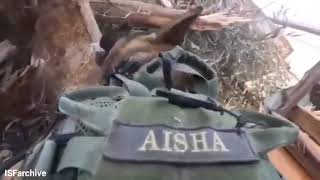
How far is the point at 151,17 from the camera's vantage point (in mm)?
1245

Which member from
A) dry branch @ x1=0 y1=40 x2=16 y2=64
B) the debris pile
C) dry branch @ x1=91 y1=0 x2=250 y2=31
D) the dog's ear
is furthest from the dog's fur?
dry branch @ x1=0 y1=40 x2=16 y2=64

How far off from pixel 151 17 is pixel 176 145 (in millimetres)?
769

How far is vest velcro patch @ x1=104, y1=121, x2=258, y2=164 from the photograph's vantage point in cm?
50

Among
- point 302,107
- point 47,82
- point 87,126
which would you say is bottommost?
point 47,82

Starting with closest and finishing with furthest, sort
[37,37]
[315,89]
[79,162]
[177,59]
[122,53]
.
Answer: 1. [79,162]
2. [177,59]
3. [122,53]
4. [315,89]
5. [37,37]

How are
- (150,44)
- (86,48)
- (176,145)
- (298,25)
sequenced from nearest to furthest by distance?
(176,145), (150,44), (86,48), (298,25)

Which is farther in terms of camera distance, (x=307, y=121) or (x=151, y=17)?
(x=151, y=17)

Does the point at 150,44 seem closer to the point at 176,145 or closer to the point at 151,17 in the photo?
the point at 151,17

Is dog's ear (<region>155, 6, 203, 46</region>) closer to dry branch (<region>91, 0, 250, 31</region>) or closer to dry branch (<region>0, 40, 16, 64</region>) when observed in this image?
dry branch (<region>91, 0, 250, 31</region>)

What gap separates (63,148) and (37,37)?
0.69 metres

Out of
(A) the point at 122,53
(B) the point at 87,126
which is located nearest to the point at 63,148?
(B) the point at 87,126

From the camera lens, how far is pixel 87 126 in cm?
59

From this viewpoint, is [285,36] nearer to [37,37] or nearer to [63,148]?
[37,37]
